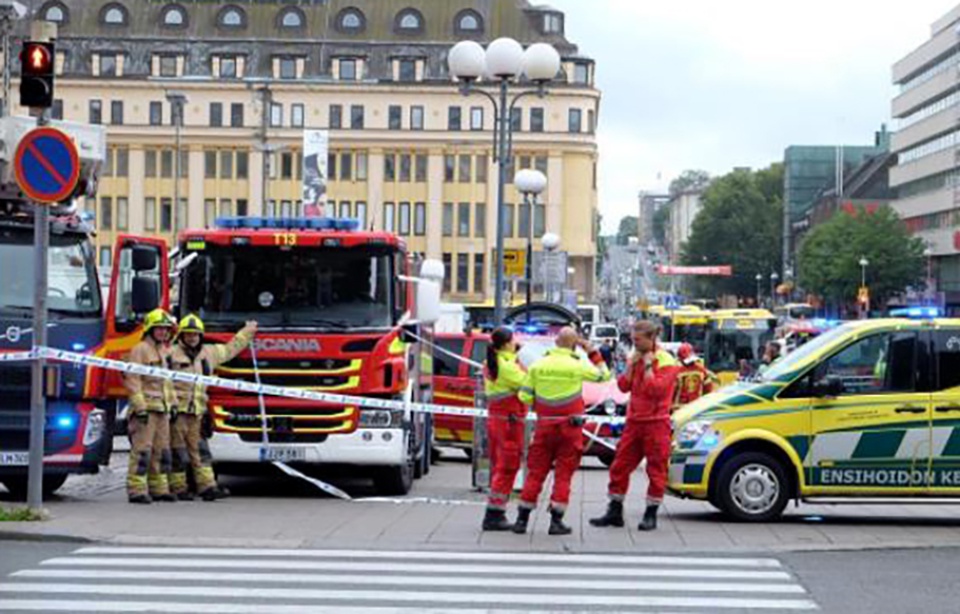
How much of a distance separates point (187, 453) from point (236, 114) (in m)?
86.5

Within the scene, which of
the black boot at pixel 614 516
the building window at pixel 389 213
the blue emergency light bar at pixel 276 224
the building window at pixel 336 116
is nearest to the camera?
the black boot at pixel 614 516

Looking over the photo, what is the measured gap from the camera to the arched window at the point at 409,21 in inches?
4173

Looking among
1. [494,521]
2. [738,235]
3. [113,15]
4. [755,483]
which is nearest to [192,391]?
[494,521]

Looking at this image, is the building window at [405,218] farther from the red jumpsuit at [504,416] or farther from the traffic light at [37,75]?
the traffic light at [37,75]

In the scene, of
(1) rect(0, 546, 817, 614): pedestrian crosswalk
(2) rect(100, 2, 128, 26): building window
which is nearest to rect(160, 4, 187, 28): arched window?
(2) rect(100, 2, 128, 26): building window

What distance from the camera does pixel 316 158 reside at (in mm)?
45812

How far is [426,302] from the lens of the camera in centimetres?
1991

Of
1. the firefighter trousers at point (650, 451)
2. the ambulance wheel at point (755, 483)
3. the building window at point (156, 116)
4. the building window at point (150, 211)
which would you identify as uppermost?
the building window at point (156, 116)

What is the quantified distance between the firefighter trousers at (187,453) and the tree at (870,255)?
91.1 metres

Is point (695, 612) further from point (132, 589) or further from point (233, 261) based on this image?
point (233, 261)

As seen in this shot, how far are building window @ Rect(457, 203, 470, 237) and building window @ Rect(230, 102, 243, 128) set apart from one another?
45.6 feet

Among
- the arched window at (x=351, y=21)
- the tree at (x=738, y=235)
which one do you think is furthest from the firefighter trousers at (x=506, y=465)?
the tree at (x=738, y=235)

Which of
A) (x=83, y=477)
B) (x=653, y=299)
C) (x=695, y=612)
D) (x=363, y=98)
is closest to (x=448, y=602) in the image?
(x=695, y=612)

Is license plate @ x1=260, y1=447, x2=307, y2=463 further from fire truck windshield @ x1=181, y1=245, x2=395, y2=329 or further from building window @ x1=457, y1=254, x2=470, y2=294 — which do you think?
building window @ x1=457, y1=254, x2=470, y2=294
